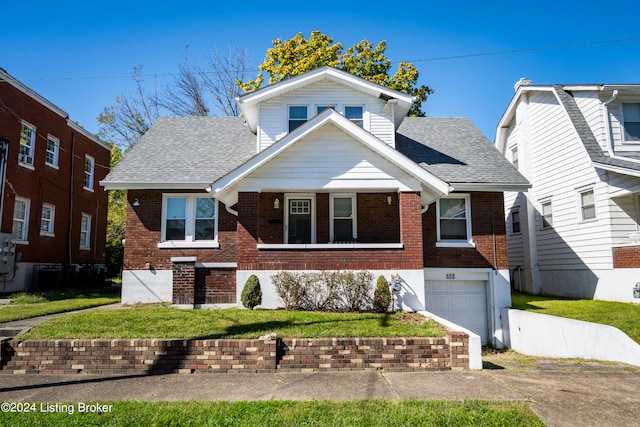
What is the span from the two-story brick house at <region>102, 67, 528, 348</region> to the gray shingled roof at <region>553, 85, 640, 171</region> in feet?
9.46

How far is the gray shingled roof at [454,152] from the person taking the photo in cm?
1409

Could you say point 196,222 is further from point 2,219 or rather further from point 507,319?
point 507,319

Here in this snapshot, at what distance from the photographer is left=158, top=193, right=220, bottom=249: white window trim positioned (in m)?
13.7

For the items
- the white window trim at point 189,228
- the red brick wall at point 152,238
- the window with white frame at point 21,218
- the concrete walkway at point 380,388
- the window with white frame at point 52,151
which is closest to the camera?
the concrete walkway at point 380,388

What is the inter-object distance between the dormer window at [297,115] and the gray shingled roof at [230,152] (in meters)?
1.87

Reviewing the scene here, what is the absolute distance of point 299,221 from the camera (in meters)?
14.3

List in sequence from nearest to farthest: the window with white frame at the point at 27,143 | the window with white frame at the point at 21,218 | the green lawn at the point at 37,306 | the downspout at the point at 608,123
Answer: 1. the green lawn at the point at 37,306
2. the downspout at the point at 608,123
3. the window with white frame at the point at 21,218
4. the window with white frame at the point at 27,143

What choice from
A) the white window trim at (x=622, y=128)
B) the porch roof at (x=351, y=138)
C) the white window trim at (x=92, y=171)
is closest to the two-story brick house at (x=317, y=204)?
the porch roof at (x=351, y=138)

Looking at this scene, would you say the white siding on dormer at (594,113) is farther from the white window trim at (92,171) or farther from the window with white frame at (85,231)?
the window with white frame at (85,231)

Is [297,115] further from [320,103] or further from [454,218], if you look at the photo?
[454,218]

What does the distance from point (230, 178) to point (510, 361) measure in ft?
28.0

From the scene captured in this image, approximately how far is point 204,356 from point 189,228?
24.8 ft

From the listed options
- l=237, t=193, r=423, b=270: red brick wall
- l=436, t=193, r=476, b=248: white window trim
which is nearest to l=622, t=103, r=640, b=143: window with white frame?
l=436, t=193, r=476, b=248: white window trim

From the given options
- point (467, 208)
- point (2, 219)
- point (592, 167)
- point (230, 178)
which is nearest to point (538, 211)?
point (592, 167)
